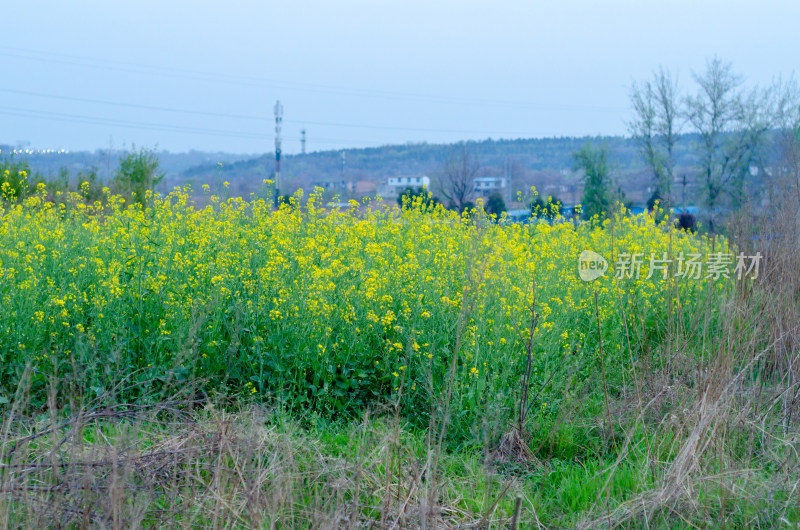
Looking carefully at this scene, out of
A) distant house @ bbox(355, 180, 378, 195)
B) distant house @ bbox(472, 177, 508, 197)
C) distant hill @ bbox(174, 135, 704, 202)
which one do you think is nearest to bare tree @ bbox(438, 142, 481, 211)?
distant hill @ bbox(174, 135, 704, 202)

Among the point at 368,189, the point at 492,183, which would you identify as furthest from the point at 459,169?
the point at 368,189

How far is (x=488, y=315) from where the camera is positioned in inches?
173

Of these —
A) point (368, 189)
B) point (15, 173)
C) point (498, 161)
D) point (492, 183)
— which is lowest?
point (492, 183)

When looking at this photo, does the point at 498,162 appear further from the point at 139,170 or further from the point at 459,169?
the point at 139,170

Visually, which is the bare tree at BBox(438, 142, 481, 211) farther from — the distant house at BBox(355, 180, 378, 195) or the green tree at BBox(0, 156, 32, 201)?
the green tree at BBox(0, 156, 32, 201)

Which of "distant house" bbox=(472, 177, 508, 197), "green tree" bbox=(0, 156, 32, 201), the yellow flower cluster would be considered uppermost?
"green tree" bbox=(0, 156, 32, 201)

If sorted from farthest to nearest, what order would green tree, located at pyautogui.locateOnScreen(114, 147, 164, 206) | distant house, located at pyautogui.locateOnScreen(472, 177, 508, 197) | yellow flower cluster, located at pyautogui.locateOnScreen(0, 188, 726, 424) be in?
1. distant house, located at pyautogui.locateOnScreen(472, 177, 508, 197)
2. green tree, located at pyautogui.locateOnScreen(114, 147, 164, 206)
3. yellow flower cluster, located at pyautogui.locateOnScreen(0, 188, 726, 424)

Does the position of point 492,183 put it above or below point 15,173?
below

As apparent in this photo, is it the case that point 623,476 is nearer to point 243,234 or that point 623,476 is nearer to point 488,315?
point 488,315

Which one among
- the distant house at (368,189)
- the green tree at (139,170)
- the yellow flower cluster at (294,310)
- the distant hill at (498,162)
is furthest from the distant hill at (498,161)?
the yellow flower cluster at (294,310)

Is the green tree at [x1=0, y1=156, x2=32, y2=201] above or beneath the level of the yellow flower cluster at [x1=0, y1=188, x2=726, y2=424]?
above

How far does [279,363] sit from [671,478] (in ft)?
6.85

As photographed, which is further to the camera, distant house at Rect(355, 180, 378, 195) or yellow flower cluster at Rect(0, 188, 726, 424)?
distant house at Rect(355, 180, 378, 195)

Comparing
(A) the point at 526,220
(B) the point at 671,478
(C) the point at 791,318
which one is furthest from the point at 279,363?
(A) the point at 526,220
